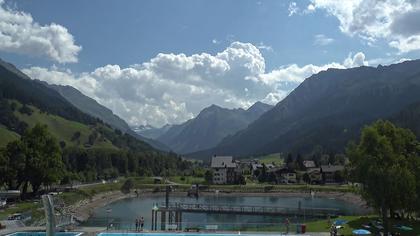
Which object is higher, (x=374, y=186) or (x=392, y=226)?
(x=374, y=186)

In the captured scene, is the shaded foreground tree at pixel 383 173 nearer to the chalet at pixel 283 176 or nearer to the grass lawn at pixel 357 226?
the grass lawn at pixel 357 226

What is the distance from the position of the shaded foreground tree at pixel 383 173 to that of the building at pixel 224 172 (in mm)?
122803

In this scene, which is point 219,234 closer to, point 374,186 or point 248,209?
point 374,186

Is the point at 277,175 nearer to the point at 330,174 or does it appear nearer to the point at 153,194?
the point at 330,174

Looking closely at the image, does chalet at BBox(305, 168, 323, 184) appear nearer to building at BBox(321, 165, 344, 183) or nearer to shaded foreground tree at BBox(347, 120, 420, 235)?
building at BBox(321, 165, 344, 183)

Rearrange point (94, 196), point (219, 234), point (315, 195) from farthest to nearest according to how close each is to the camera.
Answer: point (315, 195) < point (94, 196) < point (219, 234)

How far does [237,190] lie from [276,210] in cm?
6325

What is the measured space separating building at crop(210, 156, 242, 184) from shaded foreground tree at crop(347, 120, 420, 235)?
122803 millimetres

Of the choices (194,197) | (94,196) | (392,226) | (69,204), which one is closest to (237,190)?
(194,197)

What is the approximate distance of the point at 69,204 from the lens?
93188mm

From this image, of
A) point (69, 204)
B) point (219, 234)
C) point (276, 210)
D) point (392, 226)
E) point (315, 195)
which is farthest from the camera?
point (315, 195)

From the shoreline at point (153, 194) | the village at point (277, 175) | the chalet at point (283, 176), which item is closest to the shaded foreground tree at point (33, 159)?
the shoreline at point (153, 194)

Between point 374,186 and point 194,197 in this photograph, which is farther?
point 194,197

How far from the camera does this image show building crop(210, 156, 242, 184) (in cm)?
17488
